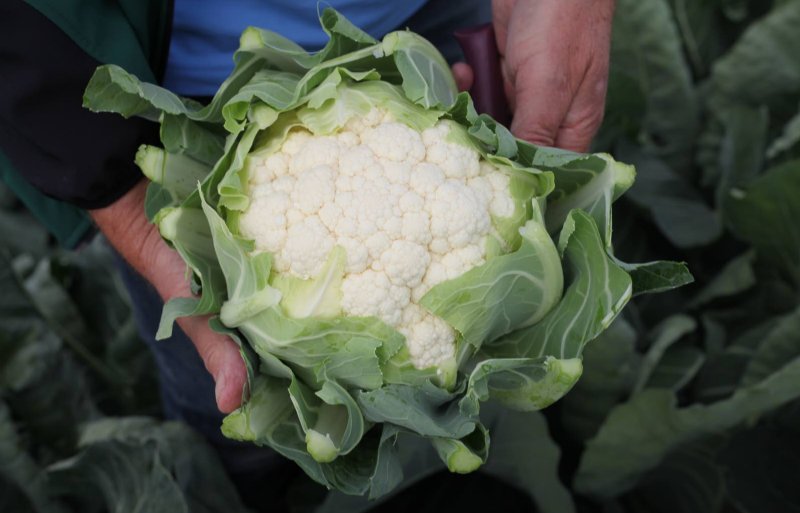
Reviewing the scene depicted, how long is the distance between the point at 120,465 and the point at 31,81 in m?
0.73

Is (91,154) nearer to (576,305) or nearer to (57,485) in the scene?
(576,305)

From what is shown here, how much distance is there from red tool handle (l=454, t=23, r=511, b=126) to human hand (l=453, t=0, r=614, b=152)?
0.05 ft

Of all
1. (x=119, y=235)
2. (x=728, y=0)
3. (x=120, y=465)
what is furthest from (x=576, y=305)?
(x=728, y=0)

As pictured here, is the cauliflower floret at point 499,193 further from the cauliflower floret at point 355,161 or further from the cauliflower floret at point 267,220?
the cauliflower floret at point 267,220

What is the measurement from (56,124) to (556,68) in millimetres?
634

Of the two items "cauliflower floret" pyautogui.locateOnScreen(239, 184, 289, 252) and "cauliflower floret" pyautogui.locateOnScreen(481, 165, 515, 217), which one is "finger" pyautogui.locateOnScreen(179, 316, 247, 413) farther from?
"cauliflower floret" pyautogui.locateOnScreen(481, 165, 515, 217)

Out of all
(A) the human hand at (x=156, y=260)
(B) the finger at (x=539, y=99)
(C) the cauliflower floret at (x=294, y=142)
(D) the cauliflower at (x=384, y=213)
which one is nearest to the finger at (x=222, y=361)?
(A) the human hand at (x=156, y=260)

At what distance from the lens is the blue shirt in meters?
1.10

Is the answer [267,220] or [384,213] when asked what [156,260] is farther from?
[384,213]

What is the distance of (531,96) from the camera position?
46.1 inches

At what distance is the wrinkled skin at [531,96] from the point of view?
1.08 meters

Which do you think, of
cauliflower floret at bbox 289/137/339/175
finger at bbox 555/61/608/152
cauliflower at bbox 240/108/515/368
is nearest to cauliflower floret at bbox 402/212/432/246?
cauliflower at bbox 240/108/515/368

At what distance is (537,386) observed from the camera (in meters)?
1.01

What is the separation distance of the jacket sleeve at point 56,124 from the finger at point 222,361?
20 centimetres
